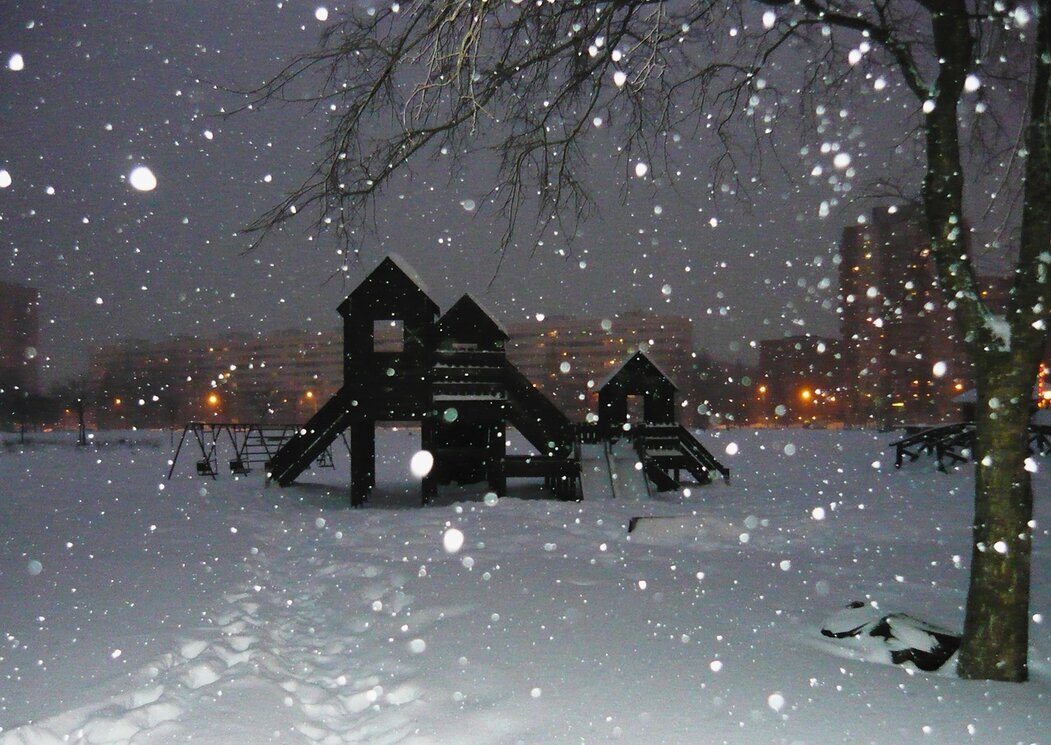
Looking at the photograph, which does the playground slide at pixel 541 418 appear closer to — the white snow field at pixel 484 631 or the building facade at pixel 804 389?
the white snow field at pixel 484 631

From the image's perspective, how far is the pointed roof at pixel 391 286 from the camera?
17062 mm

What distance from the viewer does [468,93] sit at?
5.31m

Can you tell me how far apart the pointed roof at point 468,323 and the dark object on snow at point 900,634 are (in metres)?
12.6

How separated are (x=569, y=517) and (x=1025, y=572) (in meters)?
9.06

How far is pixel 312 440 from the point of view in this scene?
1817 centimetres

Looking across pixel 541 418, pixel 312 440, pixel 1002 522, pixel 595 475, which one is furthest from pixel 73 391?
pixel 1002 522

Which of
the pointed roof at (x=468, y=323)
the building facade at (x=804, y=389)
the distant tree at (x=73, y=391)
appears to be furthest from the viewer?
the building facade at (x=804, y=389)

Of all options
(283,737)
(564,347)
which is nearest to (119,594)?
(283,737)

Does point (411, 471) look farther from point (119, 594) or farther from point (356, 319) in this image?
point (119, 594)

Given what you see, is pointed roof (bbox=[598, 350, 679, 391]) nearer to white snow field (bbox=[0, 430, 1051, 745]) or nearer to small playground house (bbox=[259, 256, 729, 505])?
small playground house (bbox=[259, 256, 729, 505])

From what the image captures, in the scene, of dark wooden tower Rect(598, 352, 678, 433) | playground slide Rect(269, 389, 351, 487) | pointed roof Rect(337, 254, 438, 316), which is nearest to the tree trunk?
pointed roof Rect(337, 254, 438, 316)

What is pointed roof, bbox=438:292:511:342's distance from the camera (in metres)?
17.7

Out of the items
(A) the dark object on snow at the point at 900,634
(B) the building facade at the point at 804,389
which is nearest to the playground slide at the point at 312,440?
(A) the dark object on snow at the point at 900,634

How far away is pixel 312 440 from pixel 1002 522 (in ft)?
53.0
